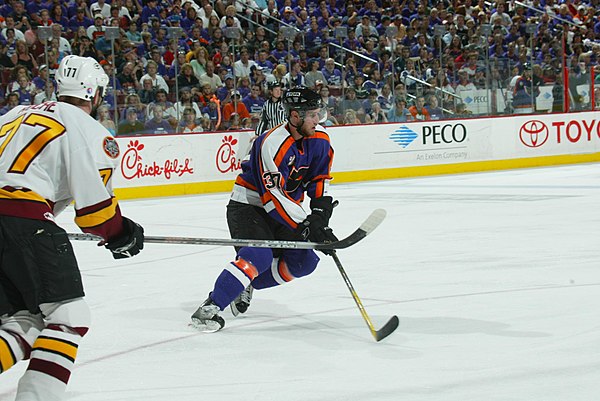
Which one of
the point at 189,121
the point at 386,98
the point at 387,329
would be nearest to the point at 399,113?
the point at 386,98

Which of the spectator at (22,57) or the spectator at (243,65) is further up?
the spectator at (22,57)

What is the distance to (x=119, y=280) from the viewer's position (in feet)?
17.6

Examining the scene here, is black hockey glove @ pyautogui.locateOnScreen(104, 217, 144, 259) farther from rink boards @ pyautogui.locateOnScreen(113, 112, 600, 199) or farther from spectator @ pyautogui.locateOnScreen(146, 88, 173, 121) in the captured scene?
spectator @ pyautogui.locateOnScreen(146, 88, 173, 121)

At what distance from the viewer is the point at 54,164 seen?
2500mm

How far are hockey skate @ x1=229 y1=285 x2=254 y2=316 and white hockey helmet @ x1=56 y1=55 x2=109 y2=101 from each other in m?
1.76

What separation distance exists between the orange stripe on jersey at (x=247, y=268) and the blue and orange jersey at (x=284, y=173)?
0.75ft

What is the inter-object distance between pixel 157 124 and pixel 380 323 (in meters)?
6.86

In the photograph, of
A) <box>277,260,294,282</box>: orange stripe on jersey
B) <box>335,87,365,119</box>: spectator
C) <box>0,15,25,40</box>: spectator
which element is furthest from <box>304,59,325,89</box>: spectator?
<box>277,260,294,282</box>: orange stripe on jersey

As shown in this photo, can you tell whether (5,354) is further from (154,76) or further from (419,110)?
(419,110)

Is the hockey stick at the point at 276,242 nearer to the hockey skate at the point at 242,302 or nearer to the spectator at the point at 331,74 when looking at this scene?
the hockey skate at the point at 242,302

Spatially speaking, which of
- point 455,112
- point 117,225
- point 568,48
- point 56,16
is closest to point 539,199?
point 455,112

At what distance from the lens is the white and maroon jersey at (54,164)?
248 cm

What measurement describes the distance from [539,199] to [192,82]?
399 cm

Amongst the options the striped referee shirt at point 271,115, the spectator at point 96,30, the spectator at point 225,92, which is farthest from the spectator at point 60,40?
the striped referee shirt at point 271,115
